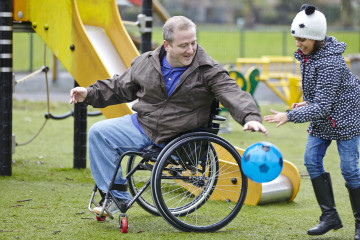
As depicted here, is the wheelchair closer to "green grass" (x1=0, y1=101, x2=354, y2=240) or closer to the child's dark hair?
"green grass" (x1=0, y1=101, x2=354, y2=240)

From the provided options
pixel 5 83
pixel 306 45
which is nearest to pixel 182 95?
pixel 306 45

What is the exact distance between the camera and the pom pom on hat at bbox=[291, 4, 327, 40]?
159 inches

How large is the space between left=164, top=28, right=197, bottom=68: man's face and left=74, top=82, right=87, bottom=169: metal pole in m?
2.49

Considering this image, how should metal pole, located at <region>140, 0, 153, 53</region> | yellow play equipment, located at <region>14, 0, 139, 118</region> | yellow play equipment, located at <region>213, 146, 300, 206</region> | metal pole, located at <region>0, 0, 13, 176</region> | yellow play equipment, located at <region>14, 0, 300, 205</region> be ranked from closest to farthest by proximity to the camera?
1. yellow play equipment, located at <region>213, 146, 300, 206</region>
2. yellow play equipment, located at <region>14, 0, 300, 205</region>
3. yellow play equipment, located at <region>14, 0, 139, 118</region>
4. metal pole, located at <region>0, 0, 13, 176</region>
5. metal pole, located at <region>140, 0, 153, 53</region>

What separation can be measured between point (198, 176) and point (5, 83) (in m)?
2.56

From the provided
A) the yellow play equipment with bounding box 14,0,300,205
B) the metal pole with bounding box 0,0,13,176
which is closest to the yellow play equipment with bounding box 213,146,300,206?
the yellow play equipment with bounding box 14,0,300,205

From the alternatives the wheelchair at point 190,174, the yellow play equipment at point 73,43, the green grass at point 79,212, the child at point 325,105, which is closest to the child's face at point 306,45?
the child at point 325,105

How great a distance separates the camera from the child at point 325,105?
4.01 m

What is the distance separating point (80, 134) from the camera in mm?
6461

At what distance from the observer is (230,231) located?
4281mm

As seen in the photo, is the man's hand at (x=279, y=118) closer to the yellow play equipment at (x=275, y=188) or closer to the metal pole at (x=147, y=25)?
the yellow play equipment at (x=275, y=188)

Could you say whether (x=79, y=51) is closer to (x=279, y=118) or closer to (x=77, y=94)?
(x=77, y=94)

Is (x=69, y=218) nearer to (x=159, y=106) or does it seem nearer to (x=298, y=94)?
(x=159, y=106)

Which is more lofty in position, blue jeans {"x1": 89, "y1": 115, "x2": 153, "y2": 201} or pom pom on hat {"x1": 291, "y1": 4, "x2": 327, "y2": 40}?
pom pom on hat {"x1": 291, "y1": 4, "x2": 327, "y2": 40}
